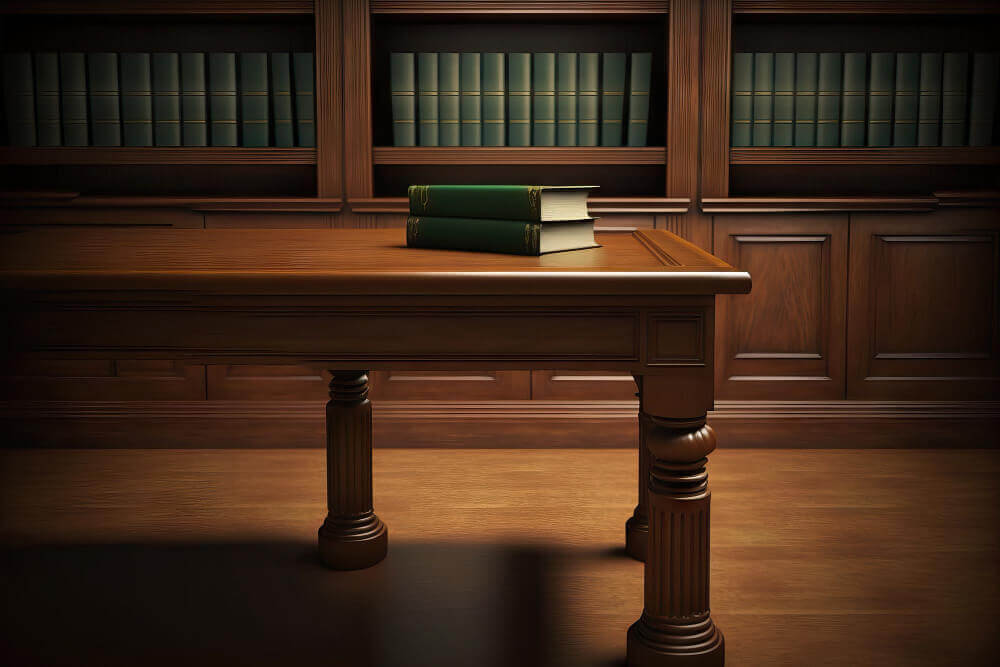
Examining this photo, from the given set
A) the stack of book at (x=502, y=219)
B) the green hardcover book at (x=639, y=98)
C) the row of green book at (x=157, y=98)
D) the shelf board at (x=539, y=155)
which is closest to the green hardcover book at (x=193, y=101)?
the row of green book at (x=157, y=98)

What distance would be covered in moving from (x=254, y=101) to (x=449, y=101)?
2.10 feet

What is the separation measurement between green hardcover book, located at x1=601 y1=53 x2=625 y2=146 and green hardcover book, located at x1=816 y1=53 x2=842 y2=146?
637 mm

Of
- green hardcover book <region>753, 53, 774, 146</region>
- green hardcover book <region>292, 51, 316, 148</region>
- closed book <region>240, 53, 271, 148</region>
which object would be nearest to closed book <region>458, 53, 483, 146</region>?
green hardcover book <region>292, 51, 316, 148</region>

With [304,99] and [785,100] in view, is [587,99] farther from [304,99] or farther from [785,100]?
[304,99]

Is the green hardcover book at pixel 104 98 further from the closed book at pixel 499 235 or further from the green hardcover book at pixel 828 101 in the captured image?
the green hardcover book at pixel 828 101

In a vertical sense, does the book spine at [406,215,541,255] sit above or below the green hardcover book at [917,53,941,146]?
below

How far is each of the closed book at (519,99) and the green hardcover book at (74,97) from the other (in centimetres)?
139

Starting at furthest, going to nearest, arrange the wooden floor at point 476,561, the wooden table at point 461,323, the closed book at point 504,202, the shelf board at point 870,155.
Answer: the shelf board at point 870,155
the wooden floor at point 476,561
the closed book at point 504,202
the wooden table at point 461,323

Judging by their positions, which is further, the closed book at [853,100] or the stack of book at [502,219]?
the closed book at [853,100]

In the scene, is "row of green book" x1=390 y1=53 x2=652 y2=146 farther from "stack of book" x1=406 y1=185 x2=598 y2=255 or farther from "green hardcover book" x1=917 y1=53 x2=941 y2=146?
"stack of book" x1=406 y1=185 x2=598 y2=255

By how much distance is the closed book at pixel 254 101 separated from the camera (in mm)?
2947

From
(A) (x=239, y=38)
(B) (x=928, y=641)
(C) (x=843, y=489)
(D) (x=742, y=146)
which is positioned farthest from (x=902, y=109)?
(A) (x=239, y=38)

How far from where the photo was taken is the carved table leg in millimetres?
1960

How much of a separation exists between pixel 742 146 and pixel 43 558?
2332mm
